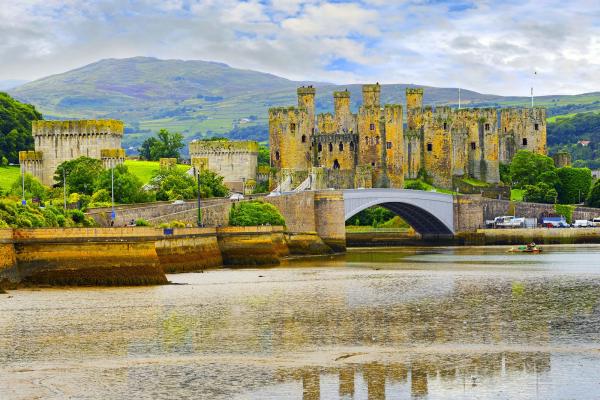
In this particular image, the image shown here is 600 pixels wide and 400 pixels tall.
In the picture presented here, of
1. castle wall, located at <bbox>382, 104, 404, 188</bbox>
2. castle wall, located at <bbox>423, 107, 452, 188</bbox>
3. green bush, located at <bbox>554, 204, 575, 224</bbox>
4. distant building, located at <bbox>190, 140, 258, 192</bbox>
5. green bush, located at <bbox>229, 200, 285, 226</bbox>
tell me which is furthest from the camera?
castle wall, located at <bbox>423, 107, 452, 188</bbox>

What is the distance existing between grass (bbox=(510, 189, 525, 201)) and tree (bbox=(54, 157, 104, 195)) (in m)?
34.8

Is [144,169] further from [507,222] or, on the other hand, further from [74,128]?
[507,222]

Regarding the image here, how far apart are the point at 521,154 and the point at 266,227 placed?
4465cm

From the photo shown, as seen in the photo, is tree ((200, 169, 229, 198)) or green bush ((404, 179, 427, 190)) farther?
green bush ((404, 179, 427, 190))

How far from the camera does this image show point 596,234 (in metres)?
87.0

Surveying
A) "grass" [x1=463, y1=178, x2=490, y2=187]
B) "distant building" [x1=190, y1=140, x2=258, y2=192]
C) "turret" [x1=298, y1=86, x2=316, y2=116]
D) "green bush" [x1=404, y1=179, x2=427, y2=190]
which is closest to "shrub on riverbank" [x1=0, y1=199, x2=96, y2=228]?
"distant building" [x1=190, y1=140, x2=258, y2=192]

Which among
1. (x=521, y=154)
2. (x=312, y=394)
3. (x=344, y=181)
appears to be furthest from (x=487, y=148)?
(x=312, y=394)

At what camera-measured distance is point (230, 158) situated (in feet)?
319

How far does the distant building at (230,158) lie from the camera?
9681 centimetres

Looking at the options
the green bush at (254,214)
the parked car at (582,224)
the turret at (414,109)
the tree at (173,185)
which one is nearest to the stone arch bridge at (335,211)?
the green bush at (254,214)

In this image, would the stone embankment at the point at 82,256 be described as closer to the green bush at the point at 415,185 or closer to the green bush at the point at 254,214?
the green bush at the point at 254,214

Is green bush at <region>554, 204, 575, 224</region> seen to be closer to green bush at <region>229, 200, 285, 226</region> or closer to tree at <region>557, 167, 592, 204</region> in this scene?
tree at <region>557, 167, 592, 204</region>

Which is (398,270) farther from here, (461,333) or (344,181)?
(344,181)

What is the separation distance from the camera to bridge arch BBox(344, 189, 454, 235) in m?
79.1
